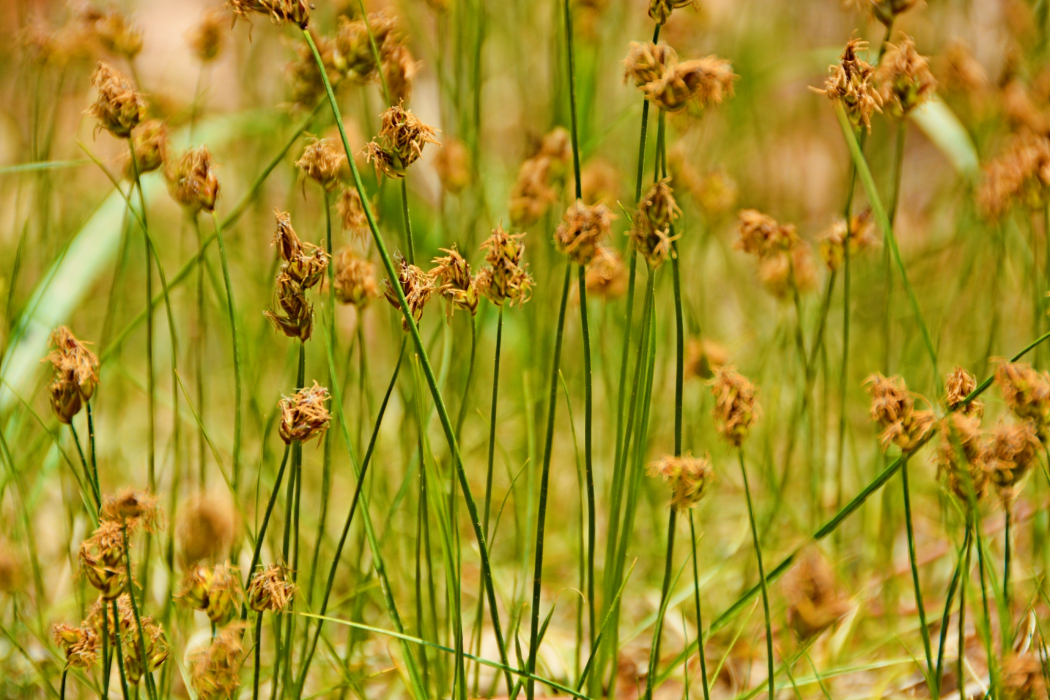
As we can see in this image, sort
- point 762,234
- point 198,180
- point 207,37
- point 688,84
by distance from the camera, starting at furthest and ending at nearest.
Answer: point 207,37 < point 762,234 < point 198,180 < point 688,84

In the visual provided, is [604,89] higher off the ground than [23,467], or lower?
higher

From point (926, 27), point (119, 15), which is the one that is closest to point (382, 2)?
point (119, 15)

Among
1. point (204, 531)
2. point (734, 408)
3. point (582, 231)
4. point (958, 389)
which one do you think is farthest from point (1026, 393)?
point (204, 531)

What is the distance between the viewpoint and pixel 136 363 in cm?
154

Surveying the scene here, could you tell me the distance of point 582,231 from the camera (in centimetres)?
45

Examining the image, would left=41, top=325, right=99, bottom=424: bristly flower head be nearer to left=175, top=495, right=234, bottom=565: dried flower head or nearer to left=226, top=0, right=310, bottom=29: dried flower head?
left=175, top=495, right=234, bottom=565: dried flower head

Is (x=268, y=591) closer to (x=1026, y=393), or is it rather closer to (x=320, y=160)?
(x=320, y=160)

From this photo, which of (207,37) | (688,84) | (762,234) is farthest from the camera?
(207,37)

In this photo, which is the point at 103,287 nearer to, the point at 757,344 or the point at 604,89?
the point at 604,89

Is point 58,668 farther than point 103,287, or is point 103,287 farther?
point 103,287

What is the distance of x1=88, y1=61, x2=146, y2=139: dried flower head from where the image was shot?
1.68 ft

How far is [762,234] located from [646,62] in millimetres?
248

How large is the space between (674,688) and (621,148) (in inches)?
42.9

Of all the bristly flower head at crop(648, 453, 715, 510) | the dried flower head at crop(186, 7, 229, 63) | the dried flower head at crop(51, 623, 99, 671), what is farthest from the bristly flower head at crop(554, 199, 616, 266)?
the dried flower head at crop(186, 7, 229, 63)
